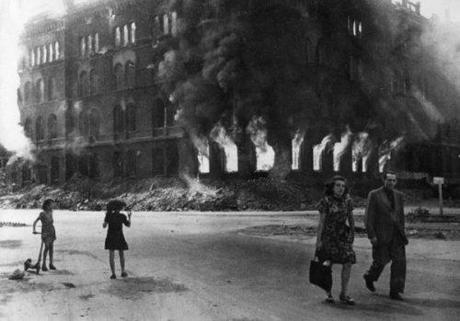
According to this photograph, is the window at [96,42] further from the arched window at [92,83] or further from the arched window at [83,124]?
the arched window at [83,124]

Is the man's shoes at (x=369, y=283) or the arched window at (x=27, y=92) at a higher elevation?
the arched window at (x=27, y=92)

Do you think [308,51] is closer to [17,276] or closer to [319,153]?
[319,153]

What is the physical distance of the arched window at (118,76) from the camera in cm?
4400

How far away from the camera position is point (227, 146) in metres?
36.1

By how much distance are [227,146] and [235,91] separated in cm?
453

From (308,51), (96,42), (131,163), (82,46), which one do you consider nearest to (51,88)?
(82,46)

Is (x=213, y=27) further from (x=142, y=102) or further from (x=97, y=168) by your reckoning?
(x=97, y=168)

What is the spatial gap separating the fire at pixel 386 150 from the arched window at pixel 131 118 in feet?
58.9

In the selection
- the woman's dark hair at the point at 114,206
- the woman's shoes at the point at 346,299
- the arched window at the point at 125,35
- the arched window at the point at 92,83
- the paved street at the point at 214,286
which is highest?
the arched window at the point at 125,35

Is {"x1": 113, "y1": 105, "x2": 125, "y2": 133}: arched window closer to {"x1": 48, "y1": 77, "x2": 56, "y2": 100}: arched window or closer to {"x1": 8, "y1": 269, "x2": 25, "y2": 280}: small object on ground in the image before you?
{"x1": 48, "y1": 77, "x2": 56, "y2": 100}: arched window

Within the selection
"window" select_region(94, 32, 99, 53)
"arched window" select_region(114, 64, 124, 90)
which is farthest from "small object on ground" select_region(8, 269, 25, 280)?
"window" select_region(94, 32, 99, 53)

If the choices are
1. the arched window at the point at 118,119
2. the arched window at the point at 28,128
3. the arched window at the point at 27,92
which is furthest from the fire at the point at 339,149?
the arched window at the point at 27,92

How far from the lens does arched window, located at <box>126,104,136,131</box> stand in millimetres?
43406

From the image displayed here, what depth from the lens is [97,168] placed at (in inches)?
1793
